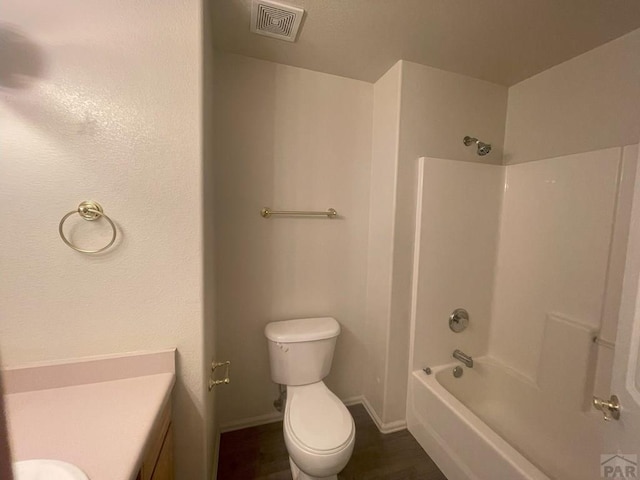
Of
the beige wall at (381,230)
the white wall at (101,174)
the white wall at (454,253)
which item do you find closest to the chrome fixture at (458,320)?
the white wall at (454,253)

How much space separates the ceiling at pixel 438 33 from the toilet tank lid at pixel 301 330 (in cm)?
166

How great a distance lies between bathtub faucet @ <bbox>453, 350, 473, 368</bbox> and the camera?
1.64 m

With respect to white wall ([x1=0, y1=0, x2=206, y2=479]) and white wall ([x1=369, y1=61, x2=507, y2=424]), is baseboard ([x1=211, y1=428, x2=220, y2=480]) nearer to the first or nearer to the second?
white wall ([x1=0, y1=0, x2=206, y2=479])

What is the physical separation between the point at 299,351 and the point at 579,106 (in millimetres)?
2190

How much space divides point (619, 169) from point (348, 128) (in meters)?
1.46

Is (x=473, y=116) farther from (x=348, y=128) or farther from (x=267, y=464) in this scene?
(x=267, y=464)

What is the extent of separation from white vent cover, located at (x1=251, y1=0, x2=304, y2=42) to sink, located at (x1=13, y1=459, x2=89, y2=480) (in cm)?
171

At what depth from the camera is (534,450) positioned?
1407 millimetres

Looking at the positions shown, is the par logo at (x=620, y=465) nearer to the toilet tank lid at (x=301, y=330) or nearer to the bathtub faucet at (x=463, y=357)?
the bathtub faucet at (x=463, y=357)

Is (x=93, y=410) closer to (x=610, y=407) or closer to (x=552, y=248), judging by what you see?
(x=610, y=407)

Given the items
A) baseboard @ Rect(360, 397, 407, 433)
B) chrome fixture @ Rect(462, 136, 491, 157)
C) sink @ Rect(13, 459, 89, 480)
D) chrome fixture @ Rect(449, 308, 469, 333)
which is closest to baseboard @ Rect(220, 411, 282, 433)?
baseboard @ Rect(360, 397, 407, 433)

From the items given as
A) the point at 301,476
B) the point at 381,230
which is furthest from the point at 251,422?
the point at 381,230

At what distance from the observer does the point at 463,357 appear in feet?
5.41

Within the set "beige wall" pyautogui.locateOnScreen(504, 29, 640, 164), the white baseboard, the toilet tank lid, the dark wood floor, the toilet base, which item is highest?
"beige wall" pyautogui.locateOnScreen(504, 29, 640, 164)
